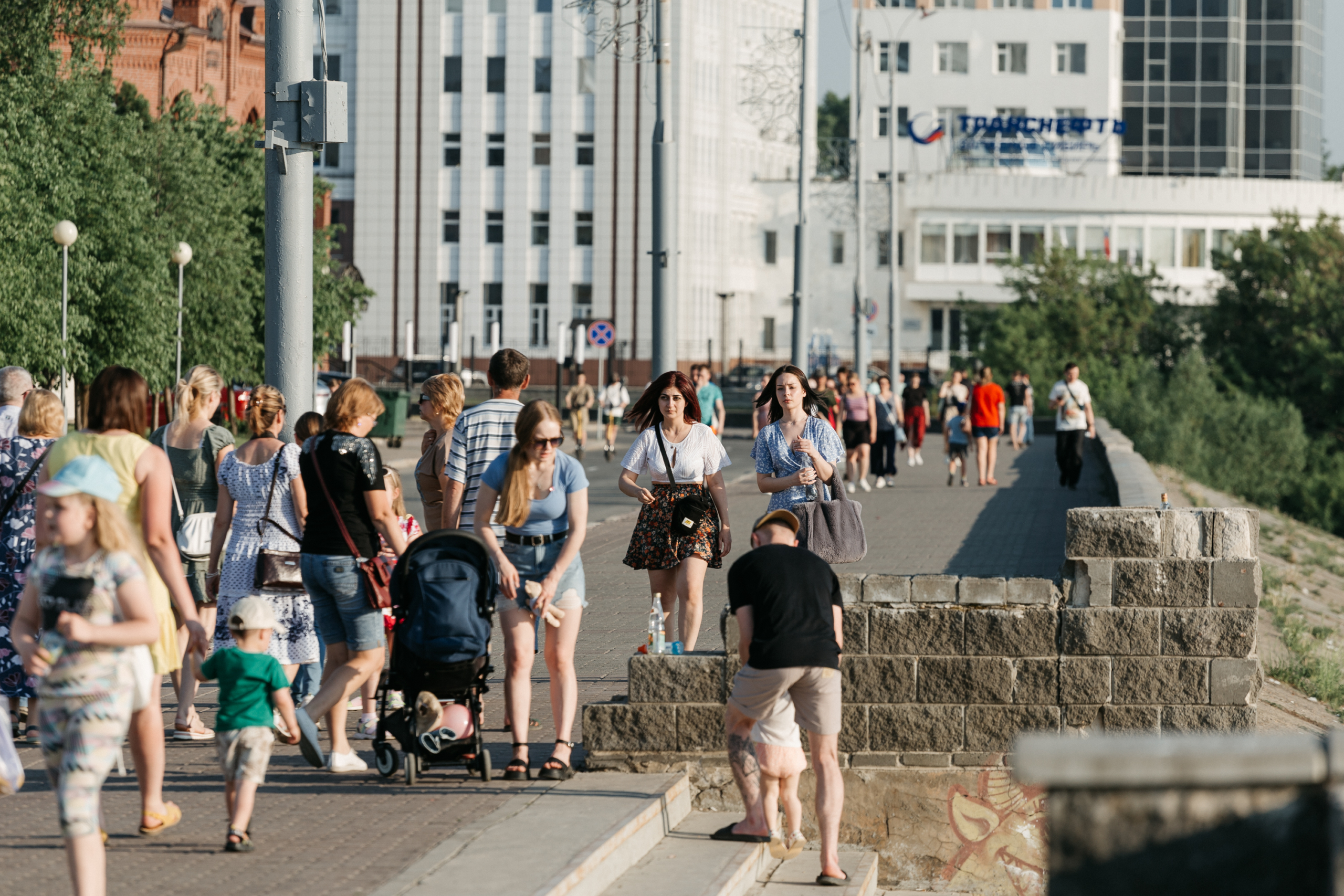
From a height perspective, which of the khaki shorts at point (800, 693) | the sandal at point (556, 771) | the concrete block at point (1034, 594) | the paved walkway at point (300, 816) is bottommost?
the paved walkway at point (300, 816)

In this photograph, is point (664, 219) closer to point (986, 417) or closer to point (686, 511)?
point (986, 417)

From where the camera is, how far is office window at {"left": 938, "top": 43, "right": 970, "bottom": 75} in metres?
87.2

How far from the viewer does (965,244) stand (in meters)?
80.2

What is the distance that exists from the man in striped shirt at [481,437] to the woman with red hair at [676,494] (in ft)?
4.15

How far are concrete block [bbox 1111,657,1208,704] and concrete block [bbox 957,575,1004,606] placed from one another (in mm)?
664

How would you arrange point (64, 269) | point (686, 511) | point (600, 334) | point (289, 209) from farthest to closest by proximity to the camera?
A: point (600, 334) → point (64, 269) → point (289, 209) → point (686, 511)

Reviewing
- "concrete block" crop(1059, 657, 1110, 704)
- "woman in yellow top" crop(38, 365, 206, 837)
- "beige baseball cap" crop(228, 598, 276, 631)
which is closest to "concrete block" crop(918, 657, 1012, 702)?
"concrete block" crop(1059, 657, 1110, 704)

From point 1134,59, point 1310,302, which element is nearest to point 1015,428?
point 1310,302

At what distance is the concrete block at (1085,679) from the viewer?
29.3 feet

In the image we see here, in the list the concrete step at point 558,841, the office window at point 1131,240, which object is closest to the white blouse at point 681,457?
the concrete step at point 558,841

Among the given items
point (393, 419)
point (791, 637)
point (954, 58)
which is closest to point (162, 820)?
point (791, 637)

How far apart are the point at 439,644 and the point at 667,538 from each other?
2.22m

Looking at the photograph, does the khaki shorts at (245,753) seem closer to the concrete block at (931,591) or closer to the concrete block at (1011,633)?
the concrete block at (931,591)

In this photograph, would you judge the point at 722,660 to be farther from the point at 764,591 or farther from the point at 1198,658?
the point at 1198,658
